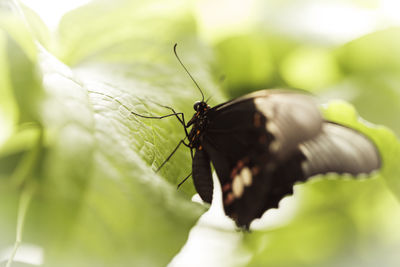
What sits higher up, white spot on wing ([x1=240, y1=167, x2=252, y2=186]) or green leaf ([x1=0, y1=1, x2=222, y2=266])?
green leaf ([x1=0, y1=1, x2=222, y2=266])

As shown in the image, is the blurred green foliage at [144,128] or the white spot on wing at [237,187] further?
the white spot on wing at [237,187]

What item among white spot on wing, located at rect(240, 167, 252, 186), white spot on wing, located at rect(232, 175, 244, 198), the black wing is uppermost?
the black wing

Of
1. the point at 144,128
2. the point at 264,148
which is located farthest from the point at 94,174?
the point at 264,148

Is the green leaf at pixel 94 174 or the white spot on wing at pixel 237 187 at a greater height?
the green leaf at pixel 94 174

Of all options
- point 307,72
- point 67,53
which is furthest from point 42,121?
point 307,72

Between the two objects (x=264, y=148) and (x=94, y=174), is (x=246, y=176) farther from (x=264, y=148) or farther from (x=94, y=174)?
(x=94, y=174)

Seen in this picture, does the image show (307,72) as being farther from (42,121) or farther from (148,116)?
(42,121)
